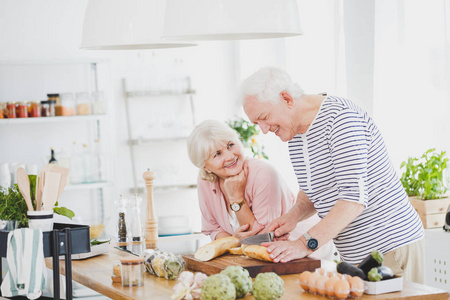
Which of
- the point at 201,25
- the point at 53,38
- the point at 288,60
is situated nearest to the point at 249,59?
the point at 288,60

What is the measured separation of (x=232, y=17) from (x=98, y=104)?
366 centimetres

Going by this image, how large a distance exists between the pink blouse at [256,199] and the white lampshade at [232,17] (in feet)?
3.58

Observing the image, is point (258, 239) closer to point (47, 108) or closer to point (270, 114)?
point (270, 114)

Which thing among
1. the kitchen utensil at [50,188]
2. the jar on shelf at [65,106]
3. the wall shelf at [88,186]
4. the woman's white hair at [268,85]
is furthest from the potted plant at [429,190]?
the jar on shelf at [65,106]

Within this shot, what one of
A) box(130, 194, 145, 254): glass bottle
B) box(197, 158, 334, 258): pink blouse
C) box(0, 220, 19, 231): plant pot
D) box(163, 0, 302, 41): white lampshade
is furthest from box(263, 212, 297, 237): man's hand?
box(0, 220, 19, 231): plant pot

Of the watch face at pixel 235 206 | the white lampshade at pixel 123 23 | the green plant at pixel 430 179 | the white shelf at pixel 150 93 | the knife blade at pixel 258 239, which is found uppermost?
the white lampshade at pixel 123 23

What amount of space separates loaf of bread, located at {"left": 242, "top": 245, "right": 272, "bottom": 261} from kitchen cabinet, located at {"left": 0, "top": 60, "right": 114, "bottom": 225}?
340cm

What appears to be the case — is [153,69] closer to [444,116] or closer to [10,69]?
[10,69]

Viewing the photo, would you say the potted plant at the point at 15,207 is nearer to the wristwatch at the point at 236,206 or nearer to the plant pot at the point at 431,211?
the wristwatch at the point at 236,206

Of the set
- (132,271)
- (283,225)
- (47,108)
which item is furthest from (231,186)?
(47,108)

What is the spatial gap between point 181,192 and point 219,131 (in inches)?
135

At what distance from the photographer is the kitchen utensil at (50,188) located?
8.02 ft

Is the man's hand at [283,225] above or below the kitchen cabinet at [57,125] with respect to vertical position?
below

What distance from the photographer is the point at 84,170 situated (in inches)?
226
